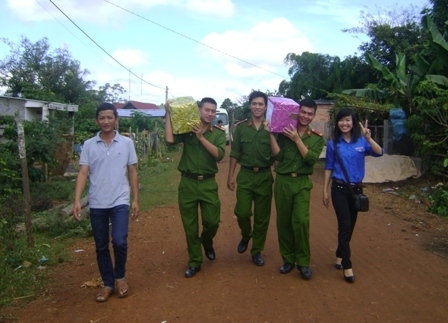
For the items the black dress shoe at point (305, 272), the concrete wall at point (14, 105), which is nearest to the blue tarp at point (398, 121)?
the black dress shoe at point (305, 272)

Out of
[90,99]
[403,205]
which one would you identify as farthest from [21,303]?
[90,99]

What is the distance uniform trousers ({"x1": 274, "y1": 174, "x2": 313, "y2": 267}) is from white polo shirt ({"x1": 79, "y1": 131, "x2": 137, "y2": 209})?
170 cm

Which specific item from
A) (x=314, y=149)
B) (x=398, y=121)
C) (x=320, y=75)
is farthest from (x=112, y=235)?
(x=320, y=75)

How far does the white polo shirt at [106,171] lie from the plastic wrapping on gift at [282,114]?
157 cm

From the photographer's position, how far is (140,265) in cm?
581

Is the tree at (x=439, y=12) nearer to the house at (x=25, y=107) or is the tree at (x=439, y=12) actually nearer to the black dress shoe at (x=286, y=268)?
the house at (x=25, y=107)

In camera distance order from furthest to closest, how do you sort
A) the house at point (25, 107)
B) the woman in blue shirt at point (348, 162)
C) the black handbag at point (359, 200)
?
1. the house at point (25, 107)
2. the woman in blue shirt at point (348, 162)
3. the black handbag at point (359, 200)

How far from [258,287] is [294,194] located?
3.48ft

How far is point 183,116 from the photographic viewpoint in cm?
515

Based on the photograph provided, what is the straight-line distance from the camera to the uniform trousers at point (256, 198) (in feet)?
18.0

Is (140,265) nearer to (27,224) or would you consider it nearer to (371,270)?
(27,224)

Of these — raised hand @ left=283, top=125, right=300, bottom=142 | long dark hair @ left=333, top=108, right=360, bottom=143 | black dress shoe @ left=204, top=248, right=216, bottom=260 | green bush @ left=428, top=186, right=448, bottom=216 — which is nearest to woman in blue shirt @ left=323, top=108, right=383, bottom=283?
long dark hair @ left=333, top=108, right=360, bottom=143

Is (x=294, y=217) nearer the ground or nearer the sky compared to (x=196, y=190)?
nearer the ground

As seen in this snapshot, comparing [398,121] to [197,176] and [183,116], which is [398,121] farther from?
[183,116]
